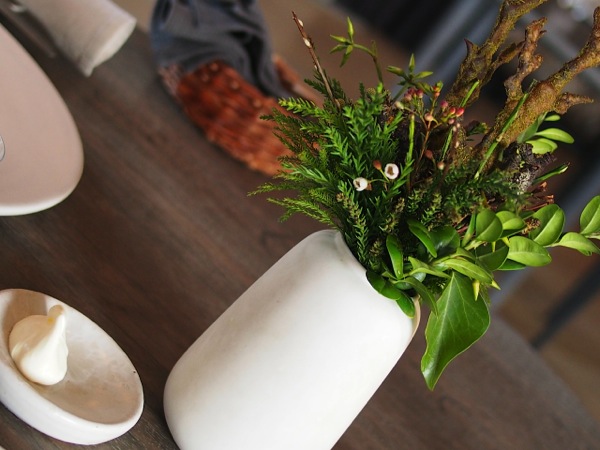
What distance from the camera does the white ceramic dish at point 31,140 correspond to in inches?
23.9

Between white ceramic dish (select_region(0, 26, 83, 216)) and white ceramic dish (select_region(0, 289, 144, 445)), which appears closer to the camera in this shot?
white ceramic dish (select_region(0, 289, 144, 445))

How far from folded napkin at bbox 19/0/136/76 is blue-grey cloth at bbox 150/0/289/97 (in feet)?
0.22

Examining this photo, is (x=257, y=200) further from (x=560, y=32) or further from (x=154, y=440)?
(x=560, y=32)

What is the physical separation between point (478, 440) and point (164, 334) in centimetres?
36

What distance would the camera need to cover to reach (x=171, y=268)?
2.32 ft

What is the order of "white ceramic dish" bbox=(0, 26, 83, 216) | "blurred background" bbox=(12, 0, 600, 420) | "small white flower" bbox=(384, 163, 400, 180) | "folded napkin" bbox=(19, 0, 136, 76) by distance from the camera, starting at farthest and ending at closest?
"blurred background" bbox=(12, 0, 600, 420) → "folded napkin" bbox=(19, 0, 136, 76) → "white ceramic dish" bbox=(0, 26, 83, 216) → "small white flower" bbox=(384, 163, 400, 180)

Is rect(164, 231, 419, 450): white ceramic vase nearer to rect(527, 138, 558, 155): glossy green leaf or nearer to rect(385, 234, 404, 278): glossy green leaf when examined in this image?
rect(385, 234, 404, 278): glossy green leaf

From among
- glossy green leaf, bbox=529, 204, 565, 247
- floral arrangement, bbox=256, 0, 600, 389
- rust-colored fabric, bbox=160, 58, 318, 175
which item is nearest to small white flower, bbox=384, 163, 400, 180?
floral arrangement, bbox=256, 0, 600, 389

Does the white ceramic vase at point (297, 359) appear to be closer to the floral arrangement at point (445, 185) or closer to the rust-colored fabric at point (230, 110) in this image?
the floral arrangement at point (445, 185)

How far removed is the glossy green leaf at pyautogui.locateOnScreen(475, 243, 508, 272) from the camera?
46 centimetres

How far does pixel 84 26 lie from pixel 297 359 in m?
0.59

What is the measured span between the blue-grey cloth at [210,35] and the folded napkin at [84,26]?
66mm

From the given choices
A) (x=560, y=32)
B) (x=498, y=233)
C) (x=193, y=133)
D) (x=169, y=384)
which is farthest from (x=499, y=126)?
(x=560, y=32)

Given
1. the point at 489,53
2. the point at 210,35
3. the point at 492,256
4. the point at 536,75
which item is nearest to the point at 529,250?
the point at 492,256
